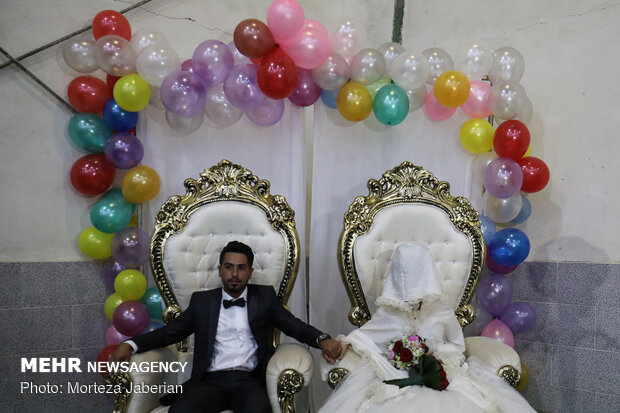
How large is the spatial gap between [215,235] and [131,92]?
3.41 feet

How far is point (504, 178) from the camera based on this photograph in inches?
136

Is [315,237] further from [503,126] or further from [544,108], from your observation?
[544,108]

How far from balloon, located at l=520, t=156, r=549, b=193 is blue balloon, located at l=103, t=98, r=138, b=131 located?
258cm

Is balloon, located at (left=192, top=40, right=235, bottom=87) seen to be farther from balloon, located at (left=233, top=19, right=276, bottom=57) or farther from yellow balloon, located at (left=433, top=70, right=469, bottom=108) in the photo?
yellow balloon, located at (left=433, top=70, right=469, bottom=108)

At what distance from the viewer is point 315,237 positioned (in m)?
3.89

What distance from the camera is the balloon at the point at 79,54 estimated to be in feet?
11.0

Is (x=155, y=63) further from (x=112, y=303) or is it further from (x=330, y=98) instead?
(x=112, y=303)

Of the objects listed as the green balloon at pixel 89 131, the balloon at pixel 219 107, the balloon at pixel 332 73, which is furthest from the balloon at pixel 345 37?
the green balloon at pixel 89 131

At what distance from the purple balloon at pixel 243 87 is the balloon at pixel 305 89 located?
298 millimetres

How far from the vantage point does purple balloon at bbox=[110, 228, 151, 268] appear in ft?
11.2

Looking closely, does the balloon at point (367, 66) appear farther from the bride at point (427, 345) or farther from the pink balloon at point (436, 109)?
the bride at point (427, 345)

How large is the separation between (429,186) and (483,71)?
1.01 meters

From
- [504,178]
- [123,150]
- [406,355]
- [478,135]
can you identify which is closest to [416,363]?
[406,355]

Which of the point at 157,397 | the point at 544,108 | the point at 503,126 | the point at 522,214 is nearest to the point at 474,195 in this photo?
the point at 522,214
